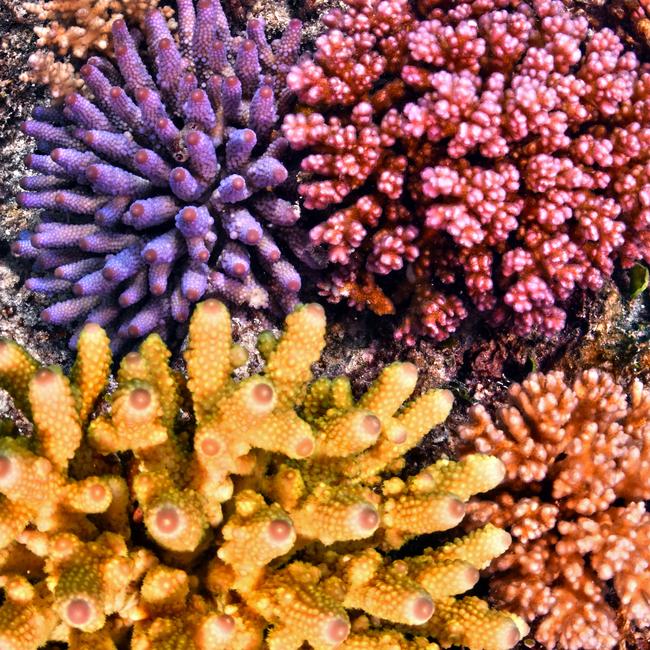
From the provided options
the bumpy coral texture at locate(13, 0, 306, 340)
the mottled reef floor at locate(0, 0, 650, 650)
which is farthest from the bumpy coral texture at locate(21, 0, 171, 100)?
the mottled reef floor at locate(0, 0, 650, 650)

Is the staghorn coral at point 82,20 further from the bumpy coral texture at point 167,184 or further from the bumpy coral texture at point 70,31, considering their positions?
the bumpy coral texture at point 167,184

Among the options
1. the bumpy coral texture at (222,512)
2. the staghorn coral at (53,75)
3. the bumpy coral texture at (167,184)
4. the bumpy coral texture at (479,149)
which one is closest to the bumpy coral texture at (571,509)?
the bumpy coral texture at (222,512)

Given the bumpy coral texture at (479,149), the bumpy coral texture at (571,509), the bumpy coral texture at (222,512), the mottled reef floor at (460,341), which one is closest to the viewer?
the bumpy coral texture at (222,512)

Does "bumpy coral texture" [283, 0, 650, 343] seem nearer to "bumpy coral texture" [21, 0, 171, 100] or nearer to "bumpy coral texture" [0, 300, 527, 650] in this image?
"bumpy coral texture" [0, 300, 527, 650]

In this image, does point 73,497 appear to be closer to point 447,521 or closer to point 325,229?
point 447,521

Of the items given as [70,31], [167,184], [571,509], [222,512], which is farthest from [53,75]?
[571,509]

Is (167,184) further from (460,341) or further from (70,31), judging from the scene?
(460,341)
